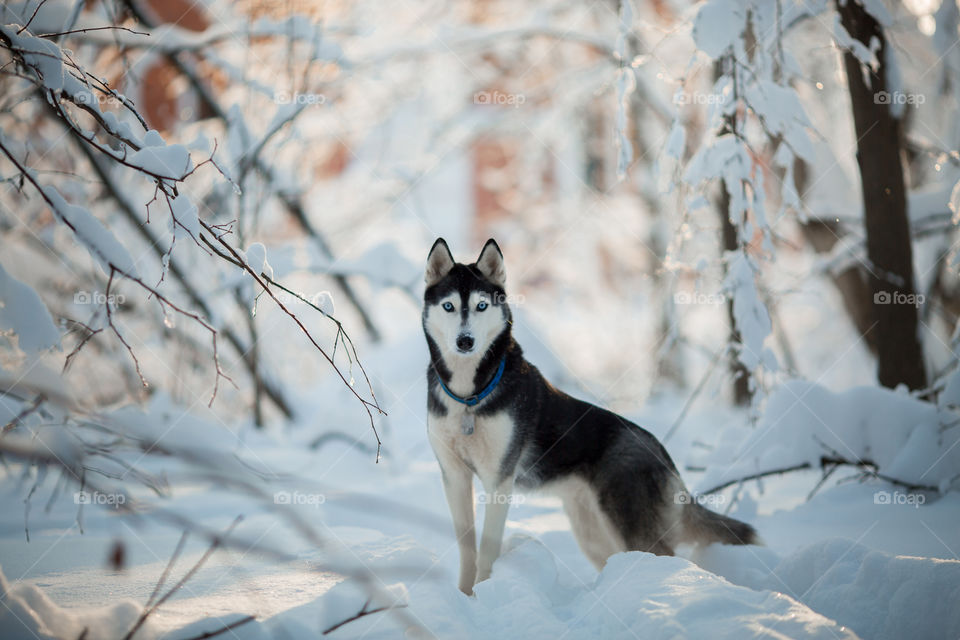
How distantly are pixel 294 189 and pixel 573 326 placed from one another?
7.34m

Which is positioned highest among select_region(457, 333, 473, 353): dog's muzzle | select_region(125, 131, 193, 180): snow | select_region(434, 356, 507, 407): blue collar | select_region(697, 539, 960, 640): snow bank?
select_region(125, 131, 193, 180): snow

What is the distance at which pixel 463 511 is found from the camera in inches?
121

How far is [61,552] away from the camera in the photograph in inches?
106

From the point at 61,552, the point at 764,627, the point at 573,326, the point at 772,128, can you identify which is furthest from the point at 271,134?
the point at 573,326

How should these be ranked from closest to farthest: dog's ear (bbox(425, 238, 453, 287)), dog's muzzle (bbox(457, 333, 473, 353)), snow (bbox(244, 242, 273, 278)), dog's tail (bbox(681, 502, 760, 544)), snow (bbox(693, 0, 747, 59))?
snow (bbox(244, 242, 273, 278))
dog's muzzle (bbox(457, 333, 473, 353))
dog's tail (bbox(681, 502, 760, 544))
dog's ear (bbox(425, 238, 453, 287))
snow (bbox(693, 0, 747, 59))

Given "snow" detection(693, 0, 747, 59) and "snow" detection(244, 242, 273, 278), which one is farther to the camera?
"snow" detection(693, 0, 747, 59)

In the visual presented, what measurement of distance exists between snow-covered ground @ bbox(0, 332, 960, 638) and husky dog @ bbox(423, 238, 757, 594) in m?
0.19

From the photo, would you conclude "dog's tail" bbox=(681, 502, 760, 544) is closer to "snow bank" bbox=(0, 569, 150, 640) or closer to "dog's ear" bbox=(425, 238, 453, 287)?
"dog's ear" bbox=(425, 238, 453, 287)

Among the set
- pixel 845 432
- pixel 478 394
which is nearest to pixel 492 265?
pixel 478 394

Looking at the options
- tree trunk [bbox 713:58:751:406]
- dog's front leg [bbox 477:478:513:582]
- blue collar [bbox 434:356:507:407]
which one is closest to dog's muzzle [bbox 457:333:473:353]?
blue collar [bbox 434:356:507:407]

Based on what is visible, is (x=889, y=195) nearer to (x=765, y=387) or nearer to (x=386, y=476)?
(x=765, y=387)

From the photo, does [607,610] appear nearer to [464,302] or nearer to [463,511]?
[463,511]

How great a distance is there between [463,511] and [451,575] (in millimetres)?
339

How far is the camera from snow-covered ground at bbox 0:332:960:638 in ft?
5.92
